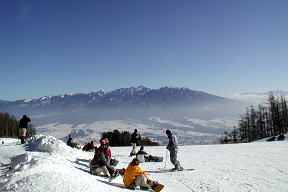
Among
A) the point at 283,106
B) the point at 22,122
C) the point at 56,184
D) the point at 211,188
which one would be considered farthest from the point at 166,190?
the point at 283,106

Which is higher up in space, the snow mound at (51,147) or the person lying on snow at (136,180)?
the snow mound at (51,147)

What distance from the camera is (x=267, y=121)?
65.4 m

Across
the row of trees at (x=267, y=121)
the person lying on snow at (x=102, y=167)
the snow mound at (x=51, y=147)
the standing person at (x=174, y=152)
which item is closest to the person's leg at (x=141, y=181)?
the person lying on snow at (x=102, y=167)

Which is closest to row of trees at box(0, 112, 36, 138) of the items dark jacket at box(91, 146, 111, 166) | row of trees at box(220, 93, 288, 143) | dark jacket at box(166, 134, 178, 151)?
row of trees at box(220, 93, 288, 143)

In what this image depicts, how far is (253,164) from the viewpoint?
50.8 ft

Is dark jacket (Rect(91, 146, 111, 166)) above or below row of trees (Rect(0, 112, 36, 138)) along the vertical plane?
above

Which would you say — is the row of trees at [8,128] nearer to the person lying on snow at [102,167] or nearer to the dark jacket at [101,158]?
the dark jacket at [101,158]

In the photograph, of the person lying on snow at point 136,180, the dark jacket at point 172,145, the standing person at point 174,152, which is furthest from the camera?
the dark jacket at point 172,145

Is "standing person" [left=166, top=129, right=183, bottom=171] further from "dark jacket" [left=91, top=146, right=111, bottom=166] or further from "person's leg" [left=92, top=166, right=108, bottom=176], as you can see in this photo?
"person's leg" [left=92, top=166, right=108, bottom=176]

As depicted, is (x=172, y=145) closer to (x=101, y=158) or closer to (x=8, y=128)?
(x=101, y=158)

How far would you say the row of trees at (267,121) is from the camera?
59.3 meters

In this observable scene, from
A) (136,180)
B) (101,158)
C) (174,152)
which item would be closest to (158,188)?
(136,180)

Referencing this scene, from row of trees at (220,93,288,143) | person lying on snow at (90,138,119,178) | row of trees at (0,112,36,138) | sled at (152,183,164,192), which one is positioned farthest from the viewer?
row of trees at (0,112,36,138)

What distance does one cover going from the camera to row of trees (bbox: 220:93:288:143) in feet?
195
